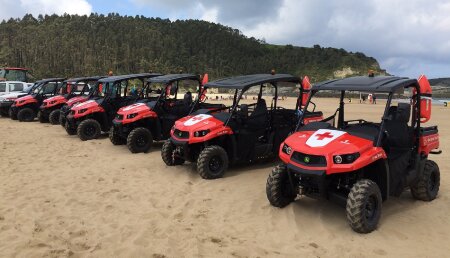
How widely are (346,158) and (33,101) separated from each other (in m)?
16.3

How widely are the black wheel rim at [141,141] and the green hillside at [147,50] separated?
62025mm

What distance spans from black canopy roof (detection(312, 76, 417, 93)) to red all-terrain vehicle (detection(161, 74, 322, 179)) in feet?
7.29

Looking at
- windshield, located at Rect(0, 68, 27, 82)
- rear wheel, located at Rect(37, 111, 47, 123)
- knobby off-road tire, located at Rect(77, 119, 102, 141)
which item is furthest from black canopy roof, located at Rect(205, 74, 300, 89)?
windshield, located at Rect(0, 68, 27, 82)

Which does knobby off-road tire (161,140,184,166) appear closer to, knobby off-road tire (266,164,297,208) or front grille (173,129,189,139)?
front grille (173,129,189,139)

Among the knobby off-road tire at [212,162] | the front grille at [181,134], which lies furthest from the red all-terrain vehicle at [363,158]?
the front grille at [181,134]

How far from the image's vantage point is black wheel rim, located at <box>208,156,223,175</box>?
7.89m

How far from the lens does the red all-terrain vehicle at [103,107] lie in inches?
494

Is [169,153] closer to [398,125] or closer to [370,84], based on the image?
[370,84]

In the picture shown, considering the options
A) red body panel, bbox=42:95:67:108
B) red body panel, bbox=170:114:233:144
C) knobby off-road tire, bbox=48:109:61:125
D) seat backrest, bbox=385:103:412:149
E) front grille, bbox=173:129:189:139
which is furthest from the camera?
red body panel, bbox=42:95:67:108

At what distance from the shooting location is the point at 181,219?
5.72m

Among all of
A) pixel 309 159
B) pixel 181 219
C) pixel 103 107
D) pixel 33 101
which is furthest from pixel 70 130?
pixel 309 159

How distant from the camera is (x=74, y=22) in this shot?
109500 mm

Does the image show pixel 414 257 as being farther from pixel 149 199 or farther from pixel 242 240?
pixel 149 199

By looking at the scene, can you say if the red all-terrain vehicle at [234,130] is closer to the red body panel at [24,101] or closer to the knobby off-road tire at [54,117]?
the knobby off-road tire at [54,117]
